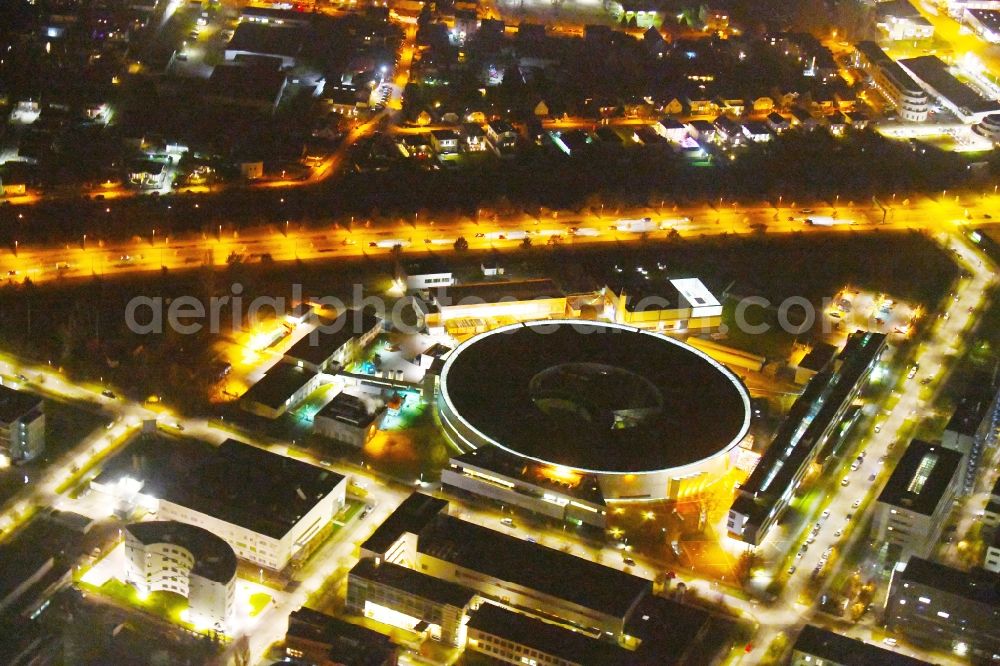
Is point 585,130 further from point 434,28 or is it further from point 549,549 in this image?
point 549,549

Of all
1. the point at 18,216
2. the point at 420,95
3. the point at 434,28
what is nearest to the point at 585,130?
the point at 420,95

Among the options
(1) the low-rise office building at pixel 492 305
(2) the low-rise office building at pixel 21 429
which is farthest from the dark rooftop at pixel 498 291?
(2) the low-rise office building at pixel 21 429

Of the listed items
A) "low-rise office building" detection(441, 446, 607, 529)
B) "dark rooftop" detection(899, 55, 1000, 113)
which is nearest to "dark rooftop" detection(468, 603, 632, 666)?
"low-rise office building" detection(441, 446, 607, 529)

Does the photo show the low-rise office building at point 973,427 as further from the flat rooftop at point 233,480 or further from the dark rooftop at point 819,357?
the flat rooftop at point 233,480

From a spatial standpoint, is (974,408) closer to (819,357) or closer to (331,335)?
(819,357)

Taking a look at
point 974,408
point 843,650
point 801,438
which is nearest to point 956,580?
point 843,650
